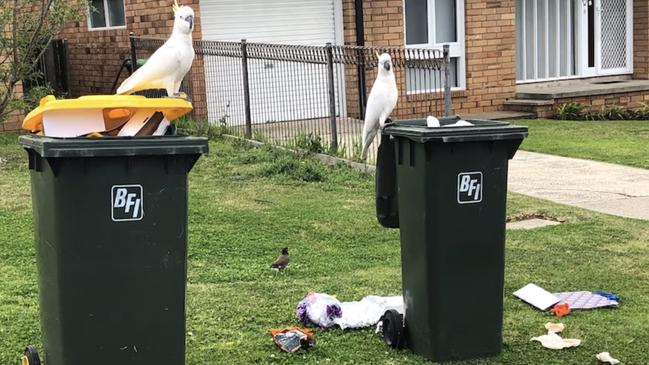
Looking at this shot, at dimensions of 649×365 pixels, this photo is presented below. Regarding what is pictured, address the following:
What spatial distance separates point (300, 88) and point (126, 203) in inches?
314

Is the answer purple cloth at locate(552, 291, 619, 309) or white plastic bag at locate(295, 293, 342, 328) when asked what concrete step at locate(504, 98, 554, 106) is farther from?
white plastic bag at locate(295, 293, 342, 328)

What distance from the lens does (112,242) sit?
3.69 metres

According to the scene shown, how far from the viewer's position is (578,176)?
9742 millimetres

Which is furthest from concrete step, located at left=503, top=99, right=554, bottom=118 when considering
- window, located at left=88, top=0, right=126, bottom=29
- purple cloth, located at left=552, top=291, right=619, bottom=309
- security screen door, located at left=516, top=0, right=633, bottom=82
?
purple cloth, located at left=552, top=291, right=619, bottom=309

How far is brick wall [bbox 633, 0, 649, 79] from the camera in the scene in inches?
677

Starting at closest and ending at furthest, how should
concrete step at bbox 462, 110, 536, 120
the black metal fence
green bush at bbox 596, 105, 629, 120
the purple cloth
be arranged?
the purple cloth
the black metal fence
concrete step at bbox 462, 110, 536, 120
green bush at bbox 596, 105, 629, 120

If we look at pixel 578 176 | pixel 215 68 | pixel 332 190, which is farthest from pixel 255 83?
pixel 578 176

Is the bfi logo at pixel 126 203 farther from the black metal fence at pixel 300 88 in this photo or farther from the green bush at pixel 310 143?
the green bush at pixel 310 143

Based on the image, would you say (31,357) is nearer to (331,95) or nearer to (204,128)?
(331,95)

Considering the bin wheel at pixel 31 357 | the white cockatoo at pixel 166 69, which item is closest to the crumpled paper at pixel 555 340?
the white cockatoo at pixel 166 69

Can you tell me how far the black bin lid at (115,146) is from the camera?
3.54 m

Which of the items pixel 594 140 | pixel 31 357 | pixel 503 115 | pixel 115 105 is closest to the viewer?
pixel 115 105

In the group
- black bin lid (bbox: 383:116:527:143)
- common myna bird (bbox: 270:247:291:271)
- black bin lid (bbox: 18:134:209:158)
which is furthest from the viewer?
common myna bird (bbox: 270:247:291:271)

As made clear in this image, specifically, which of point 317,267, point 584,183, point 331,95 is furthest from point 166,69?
point 584,183
